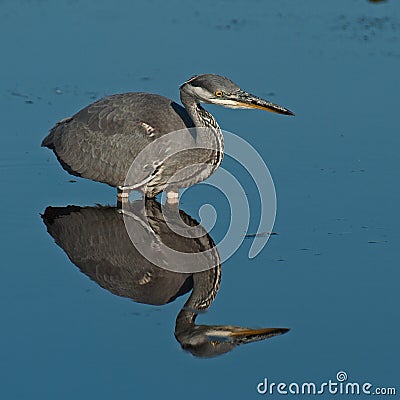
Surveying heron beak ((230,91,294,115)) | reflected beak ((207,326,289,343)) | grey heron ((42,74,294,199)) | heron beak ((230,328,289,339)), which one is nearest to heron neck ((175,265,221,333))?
reflected beak ((207,326,289,343))

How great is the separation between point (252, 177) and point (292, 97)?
78.3 inches

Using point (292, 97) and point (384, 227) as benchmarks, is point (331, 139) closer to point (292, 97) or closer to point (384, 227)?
point (292, 97)

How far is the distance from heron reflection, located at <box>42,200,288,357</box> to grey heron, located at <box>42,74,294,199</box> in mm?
322

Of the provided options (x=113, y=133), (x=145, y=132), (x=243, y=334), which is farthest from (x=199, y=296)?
(x=113, y=133)

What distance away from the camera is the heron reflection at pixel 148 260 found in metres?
6.29

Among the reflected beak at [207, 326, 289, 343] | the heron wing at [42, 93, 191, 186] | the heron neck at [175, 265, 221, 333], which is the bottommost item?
the heron neck at [175, 265, 221, 333]

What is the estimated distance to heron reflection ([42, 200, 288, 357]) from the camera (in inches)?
248

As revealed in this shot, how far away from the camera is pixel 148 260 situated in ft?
24.2

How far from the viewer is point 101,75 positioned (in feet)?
36.6

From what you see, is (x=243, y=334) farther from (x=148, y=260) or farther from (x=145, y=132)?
(x=145, y=132)

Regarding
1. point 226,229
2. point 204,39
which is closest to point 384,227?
point 226,229

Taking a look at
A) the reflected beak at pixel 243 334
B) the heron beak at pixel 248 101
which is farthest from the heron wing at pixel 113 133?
the reflected beak at pixel 243 334

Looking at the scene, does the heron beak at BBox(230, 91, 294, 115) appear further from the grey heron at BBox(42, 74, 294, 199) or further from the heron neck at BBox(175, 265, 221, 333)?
the heron neck at BBox(175, 265, 221, 333)

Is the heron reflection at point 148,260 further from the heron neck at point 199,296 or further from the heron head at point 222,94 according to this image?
the heron head at point 222,94
